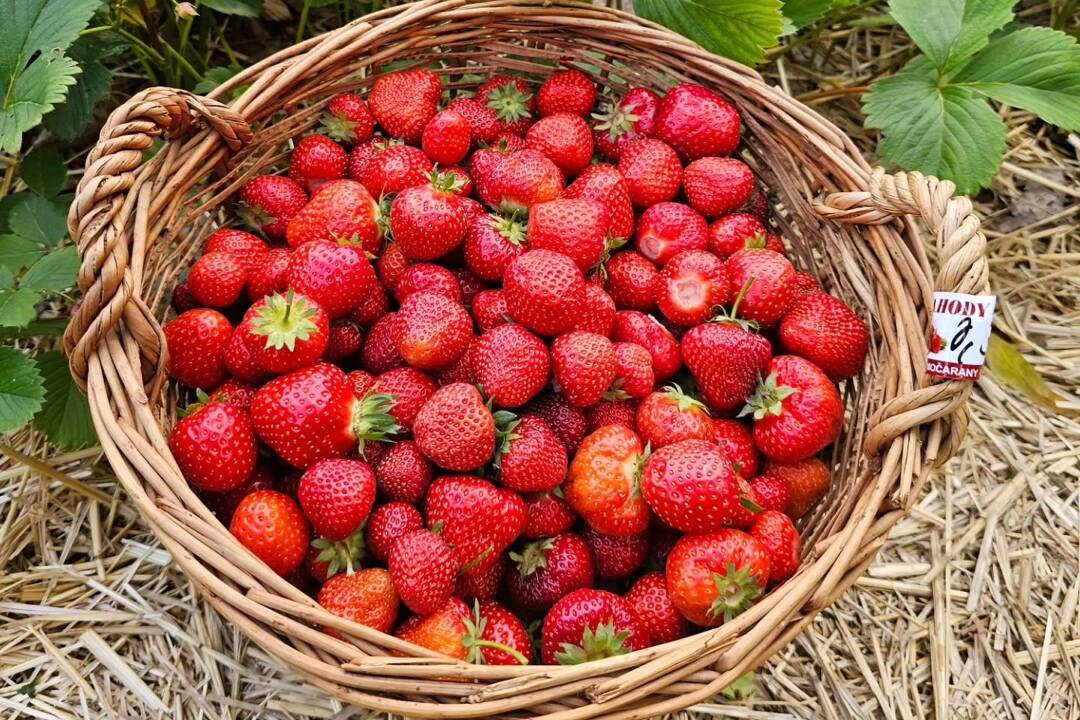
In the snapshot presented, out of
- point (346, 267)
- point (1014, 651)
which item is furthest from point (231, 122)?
point (1014, 651)

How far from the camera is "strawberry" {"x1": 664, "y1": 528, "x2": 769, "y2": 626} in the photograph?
118cm

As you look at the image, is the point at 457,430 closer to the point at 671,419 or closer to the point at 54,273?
the point at 671,419

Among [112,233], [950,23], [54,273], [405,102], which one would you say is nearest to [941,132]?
[950,23]

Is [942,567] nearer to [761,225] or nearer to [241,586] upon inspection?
[761,225]

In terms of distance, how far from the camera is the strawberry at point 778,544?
1.25 m

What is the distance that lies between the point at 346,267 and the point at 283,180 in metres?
0.34

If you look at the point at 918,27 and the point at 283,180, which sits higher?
the point at 918,27

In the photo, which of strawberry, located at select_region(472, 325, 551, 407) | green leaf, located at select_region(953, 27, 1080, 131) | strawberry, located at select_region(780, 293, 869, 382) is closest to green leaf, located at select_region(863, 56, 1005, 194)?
green leaf, located at select_region(953, 27, 1080, 131)

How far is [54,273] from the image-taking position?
1.49 metres

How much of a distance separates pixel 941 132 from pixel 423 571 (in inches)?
54.7

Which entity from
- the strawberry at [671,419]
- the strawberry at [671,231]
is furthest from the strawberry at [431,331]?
the strawberry at [671,231]

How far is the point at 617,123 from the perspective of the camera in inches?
67.1

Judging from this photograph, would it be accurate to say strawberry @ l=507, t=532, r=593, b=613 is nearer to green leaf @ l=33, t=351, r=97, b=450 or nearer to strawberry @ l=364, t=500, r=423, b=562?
strawberry @ l=364, t=500, r=423, b=562

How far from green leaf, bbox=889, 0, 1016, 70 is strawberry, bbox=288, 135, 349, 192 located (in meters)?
1.21
